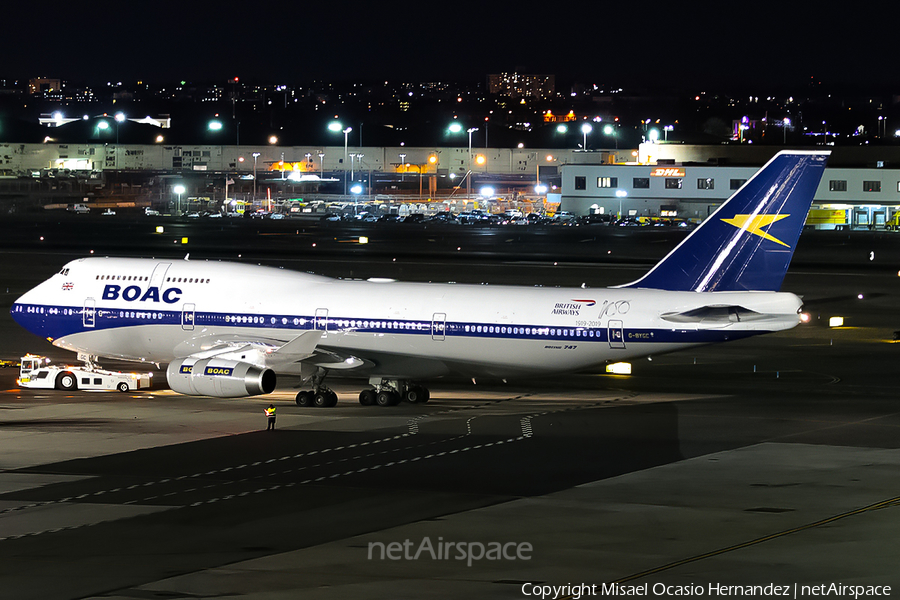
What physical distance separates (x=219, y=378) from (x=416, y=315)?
727 centimetres

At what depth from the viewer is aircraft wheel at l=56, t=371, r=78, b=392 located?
46.7 metres

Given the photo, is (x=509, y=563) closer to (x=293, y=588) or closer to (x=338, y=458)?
(x=293, y=588)

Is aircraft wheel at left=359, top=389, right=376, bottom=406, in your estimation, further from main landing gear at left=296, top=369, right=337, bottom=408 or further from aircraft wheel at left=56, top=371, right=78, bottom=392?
aircraft wheel at left=56, top=371, right=78, bottom=392

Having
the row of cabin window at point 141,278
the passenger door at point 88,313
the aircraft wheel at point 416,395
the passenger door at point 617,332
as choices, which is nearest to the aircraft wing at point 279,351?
the aircraft wheel at point 416,395

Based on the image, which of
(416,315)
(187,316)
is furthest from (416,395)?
(187,316)

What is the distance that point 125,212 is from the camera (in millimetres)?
174125

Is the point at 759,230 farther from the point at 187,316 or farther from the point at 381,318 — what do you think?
the point at 187,316

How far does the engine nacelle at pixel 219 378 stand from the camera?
3953cm

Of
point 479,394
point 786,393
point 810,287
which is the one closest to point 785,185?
point 786,393

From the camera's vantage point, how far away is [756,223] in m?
40.0

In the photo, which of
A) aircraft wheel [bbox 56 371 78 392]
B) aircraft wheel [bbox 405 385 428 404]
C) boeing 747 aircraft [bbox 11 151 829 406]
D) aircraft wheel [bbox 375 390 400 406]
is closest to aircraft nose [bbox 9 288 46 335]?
boeing 747 aircraft [bbox 11 151 829 406]

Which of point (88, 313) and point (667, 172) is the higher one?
point (667, 172)

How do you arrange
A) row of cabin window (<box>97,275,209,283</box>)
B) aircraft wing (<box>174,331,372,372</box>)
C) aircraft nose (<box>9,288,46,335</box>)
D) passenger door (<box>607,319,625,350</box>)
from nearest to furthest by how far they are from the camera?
passenger door (<box>607,319,625,350</box>), aircraft wing (<box>174,331,372,372</box>), row of cabin window (<box>97,275,209,283</box>), aircraft nose (<box>9,288,46,335</box>)

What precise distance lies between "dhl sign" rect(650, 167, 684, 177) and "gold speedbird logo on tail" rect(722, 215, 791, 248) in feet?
354
